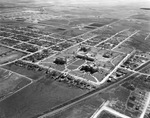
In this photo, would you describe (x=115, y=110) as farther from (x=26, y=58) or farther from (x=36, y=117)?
(x=26, y=58)

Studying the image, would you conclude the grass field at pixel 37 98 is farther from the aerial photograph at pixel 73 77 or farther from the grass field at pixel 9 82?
the grass field at pixel 9 82

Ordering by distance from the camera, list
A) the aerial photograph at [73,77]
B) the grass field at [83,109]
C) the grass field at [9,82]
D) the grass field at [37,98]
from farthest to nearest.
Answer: the grass field at [9,82] → the aerial photograph at [73,77] → the grass field at [37,98] → the grass field at [83,109]

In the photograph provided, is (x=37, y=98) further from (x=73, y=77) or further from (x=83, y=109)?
(x=73, y=77)

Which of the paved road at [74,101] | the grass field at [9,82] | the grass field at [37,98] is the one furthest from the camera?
the grass field at [9,82]

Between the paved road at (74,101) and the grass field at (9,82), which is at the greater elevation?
the grass field at (9,82)

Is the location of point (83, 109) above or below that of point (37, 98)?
below

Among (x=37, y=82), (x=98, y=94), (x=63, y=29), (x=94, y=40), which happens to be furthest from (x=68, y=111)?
(x=63, y=29)

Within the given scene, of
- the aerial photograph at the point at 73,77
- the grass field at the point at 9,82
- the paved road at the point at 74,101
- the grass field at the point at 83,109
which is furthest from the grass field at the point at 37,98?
the grass field at the point at 83,109

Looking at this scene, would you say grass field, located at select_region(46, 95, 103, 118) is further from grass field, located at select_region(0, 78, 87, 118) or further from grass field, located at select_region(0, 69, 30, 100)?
grass field, located at select_region(0, 69, 30, 100)

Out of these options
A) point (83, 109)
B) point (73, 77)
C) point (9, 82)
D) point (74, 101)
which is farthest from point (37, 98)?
point (73, 77)

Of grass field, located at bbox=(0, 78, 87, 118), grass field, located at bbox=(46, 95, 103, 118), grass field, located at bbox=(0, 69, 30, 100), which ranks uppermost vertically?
grass field, located at bbox=(0, 69, 30, 100)

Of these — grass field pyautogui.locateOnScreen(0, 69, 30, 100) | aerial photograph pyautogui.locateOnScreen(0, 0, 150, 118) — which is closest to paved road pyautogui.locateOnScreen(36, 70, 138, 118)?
aerial photograph pyautogui.locateOnScreen(0, 0, 150, 118)
